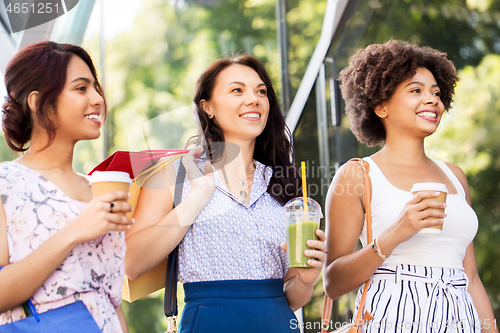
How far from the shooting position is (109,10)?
5508 millimetres

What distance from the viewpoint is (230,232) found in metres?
1.78

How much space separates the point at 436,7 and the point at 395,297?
2.07m

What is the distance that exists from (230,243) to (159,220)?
283mm

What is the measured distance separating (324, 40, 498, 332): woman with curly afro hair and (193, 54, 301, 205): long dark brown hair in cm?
21

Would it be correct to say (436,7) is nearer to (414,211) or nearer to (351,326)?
(414,211)

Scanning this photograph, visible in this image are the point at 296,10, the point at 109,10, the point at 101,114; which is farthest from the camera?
the point at 109,10

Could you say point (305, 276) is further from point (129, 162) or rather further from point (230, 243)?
point (129, 162)

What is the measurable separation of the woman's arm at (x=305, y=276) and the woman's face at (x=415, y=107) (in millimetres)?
757

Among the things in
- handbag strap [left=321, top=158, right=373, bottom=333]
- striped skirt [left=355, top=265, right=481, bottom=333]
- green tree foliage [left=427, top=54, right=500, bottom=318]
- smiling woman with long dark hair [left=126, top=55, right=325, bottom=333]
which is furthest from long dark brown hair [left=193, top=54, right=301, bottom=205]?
green tree foliage [left=427, top=54, right=500, bottom=318]

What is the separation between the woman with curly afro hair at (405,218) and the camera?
1.74 metres

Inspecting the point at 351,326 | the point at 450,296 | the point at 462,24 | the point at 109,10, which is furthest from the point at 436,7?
the point at 109,10

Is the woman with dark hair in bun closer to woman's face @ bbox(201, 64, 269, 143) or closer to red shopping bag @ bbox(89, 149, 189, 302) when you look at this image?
red shopping bag @ bbox(89, 149, 189, 302)

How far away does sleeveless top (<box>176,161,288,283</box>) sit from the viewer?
1747 mm

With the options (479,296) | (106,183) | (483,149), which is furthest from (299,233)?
(483,149)
